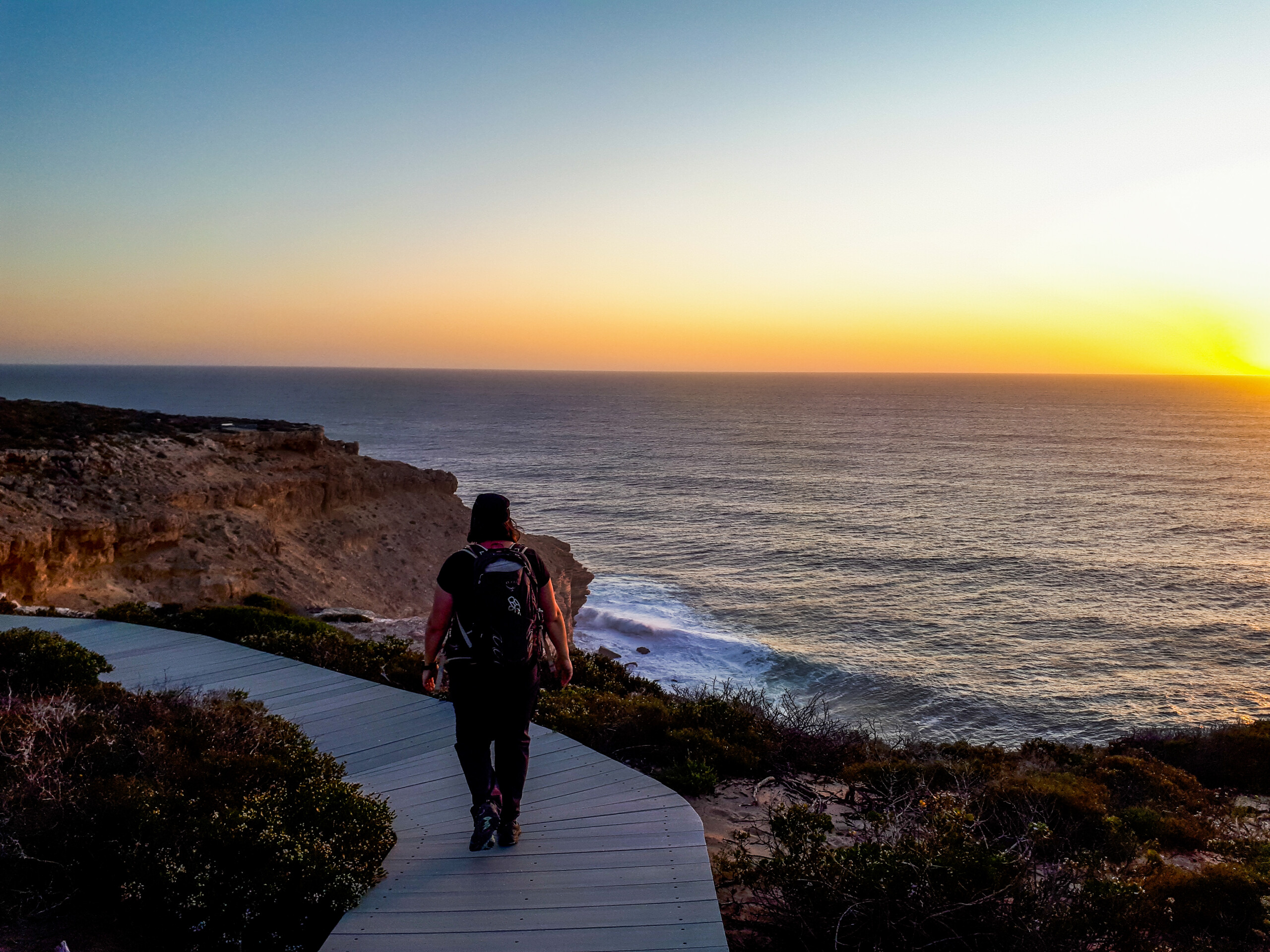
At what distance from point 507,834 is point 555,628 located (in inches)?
Result: 56.6

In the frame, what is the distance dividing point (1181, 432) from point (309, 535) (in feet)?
401

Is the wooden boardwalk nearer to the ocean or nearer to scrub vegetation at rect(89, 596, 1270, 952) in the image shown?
scrub vegetation at rect(89, 596, 1270, 952)

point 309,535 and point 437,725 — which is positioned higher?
point 437,725

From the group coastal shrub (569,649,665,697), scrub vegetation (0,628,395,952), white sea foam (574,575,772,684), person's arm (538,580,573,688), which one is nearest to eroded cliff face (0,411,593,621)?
white sea foam (574,575,772,684)

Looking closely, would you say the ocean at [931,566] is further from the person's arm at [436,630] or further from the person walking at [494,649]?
the person's arm at [436,630]

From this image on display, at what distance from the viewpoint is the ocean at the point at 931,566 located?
81.0ft

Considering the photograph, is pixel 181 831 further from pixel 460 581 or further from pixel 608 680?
pixel 608 680

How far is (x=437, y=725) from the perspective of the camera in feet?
23.9

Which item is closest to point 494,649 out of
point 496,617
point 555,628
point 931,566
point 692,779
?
point 496,617

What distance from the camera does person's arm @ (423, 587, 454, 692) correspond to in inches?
188

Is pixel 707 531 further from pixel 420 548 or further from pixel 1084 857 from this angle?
pixel 1084 857

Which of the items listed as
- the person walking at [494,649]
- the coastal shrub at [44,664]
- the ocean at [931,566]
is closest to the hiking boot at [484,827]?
the person walking at [494,649]

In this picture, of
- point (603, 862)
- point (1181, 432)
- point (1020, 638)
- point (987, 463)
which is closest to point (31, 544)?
point (603, 862)

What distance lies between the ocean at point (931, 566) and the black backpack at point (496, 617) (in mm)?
17838
